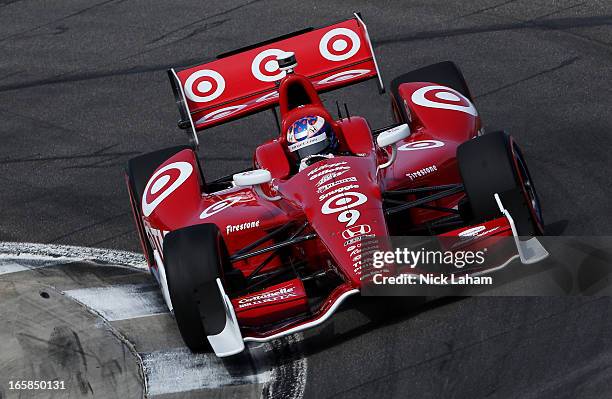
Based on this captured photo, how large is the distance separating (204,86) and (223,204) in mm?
1485

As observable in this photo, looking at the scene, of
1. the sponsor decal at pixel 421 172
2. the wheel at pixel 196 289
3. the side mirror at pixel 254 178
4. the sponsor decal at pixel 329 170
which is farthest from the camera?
the sponsor decal at pixel 421 172

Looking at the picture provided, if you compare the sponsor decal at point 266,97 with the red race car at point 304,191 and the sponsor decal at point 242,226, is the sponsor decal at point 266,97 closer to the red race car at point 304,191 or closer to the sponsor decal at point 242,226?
the red race car at point 304,191

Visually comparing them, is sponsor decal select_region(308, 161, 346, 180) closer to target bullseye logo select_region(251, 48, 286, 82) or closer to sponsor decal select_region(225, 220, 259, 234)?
sponsor decal select_region(225, 220, 259, 234)

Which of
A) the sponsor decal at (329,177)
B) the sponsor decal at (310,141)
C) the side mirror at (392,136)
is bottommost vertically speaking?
the sponsor decal at (329,177)

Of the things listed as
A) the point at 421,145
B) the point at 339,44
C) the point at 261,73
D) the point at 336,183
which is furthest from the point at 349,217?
the point at 339,44

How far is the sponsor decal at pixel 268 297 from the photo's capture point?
812 cm

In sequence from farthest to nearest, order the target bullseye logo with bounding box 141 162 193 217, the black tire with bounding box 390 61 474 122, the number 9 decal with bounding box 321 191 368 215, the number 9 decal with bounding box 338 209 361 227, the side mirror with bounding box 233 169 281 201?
the black tire with bounding box 390 61 474 122 → the target bullseye logo with bounding box 141 162 193 217 → the side mirror with bounding box 233 169 281 201 → the number 9 decal with bounding box 321 191 368 215 → the number 9 decal with bounding box 338 209 361 227

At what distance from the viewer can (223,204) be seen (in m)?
9.62

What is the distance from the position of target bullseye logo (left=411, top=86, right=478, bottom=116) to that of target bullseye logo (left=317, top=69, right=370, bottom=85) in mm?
513

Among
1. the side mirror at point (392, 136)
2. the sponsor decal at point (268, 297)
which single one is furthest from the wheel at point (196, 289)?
the side mirror at point (392, 136)

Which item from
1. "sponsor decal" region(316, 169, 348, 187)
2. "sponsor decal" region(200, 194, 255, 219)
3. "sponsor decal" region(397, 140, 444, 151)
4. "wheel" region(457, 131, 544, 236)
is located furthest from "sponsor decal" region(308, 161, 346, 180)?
"sponsor decal" region(397, 140, 444, 151)

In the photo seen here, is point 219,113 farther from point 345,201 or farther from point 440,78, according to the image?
point 345,201

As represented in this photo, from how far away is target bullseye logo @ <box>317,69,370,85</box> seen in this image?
10.7 meters

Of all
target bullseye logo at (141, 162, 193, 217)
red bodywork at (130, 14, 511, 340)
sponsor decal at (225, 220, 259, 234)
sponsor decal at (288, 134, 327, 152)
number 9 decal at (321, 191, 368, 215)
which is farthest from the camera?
target bullseye logo at (141, 162, 193, 217)
